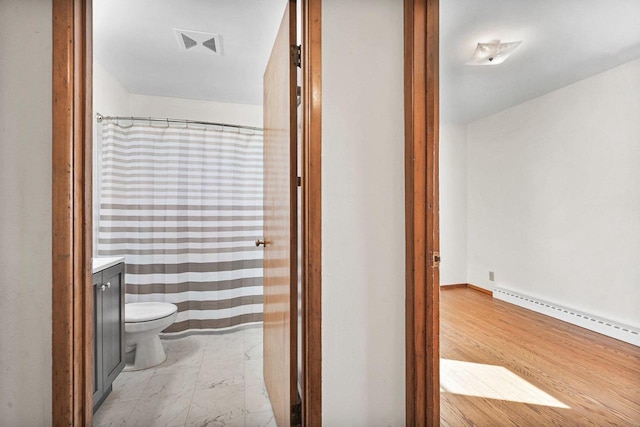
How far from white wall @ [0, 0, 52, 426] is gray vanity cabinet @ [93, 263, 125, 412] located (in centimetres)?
61

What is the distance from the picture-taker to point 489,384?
203 centimetres

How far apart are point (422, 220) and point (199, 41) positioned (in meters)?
1.99

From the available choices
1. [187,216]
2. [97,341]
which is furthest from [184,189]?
[97,341]

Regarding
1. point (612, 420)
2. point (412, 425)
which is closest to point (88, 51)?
point (412, 425)

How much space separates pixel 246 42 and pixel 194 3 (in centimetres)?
47

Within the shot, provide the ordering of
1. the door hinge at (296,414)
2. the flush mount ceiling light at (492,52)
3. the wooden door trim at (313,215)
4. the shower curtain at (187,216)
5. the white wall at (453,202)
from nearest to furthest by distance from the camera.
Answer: the wooden door trim at (313,215) < the door hinge at (296,414) < the flush mount ceiling light at (492,52) < the shower curtain at (187,216) < the white wall at (453,202)

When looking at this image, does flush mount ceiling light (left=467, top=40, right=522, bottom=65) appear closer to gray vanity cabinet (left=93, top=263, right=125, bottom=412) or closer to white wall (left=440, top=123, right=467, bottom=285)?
white wall (left=440, top=123, right=467, bottom=285)

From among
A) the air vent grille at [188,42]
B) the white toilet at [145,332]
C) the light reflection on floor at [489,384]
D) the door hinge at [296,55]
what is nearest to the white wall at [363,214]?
the door hinge at [296,55]

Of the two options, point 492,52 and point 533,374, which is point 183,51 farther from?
point 533,374

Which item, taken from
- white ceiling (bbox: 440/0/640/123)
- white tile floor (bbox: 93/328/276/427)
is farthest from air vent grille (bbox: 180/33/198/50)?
white tile floor (bbox: 93/328/276/427)

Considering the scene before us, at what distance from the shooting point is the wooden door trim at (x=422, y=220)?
1.24m

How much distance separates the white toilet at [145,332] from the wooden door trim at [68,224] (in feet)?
3.59

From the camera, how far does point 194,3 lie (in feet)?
6.00

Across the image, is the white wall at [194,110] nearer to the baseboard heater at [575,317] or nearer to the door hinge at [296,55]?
the door hinge at [296,55]
